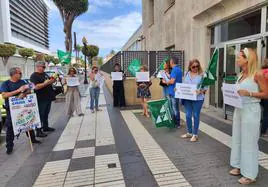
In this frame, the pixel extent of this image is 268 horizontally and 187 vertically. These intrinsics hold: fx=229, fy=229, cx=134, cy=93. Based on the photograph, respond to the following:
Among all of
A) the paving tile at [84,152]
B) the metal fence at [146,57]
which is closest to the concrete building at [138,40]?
the metal fence at [146,57]

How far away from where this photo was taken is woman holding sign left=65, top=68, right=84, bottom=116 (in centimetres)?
769

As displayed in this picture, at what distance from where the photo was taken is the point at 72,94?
7801 millimetres

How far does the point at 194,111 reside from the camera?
16.0ft

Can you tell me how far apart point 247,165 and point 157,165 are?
1381 mm

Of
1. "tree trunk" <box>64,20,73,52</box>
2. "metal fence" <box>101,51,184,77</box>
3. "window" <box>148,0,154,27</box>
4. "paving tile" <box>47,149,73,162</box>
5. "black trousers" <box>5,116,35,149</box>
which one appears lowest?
"paving tile" <box>47,149,73,162</box>

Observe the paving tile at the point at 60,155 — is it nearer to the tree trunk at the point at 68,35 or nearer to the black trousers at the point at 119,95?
the black trousers at the point at 119,95

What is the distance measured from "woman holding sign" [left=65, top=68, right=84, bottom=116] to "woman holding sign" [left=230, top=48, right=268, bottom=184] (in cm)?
568

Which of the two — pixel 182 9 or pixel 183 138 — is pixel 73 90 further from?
pixel 182 9

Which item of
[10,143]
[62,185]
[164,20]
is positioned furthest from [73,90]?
[164,20]

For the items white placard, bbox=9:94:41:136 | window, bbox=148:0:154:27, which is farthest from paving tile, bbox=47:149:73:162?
window, bbox=148:0:154:27

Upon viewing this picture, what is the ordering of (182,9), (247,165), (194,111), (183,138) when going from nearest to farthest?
(247,165), (194,111), (183,138), (182,9)

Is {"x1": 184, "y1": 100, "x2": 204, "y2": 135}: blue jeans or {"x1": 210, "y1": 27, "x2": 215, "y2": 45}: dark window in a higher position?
{"x1": 210, "y1": 27, "x2": 215, "y2": 45}: dark window

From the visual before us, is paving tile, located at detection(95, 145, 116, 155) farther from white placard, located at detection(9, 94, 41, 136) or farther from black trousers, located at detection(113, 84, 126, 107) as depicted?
black trousers, located at detection(113, 84, 126, 107)

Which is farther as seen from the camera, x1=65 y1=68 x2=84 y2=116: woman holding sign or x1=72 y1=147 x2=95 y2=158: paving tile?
x1=65 y1=68 x2=84 y2=116: woman holding sign
